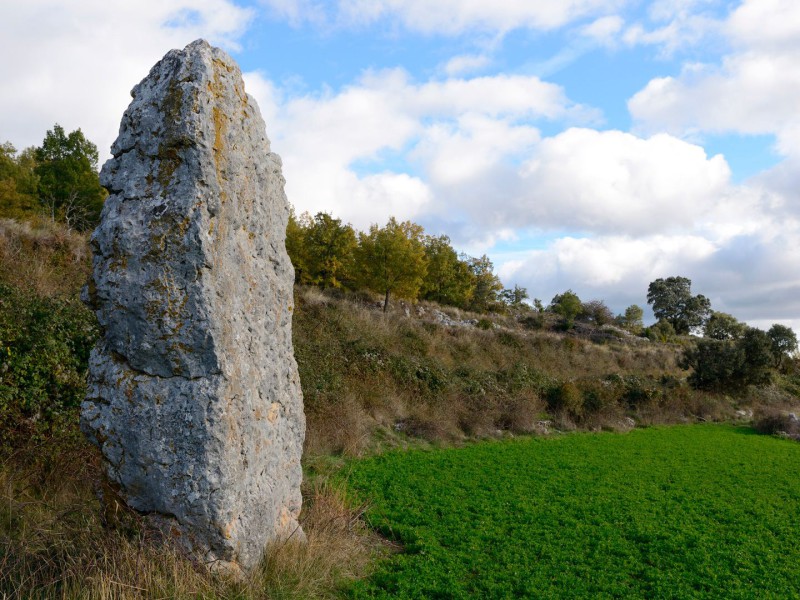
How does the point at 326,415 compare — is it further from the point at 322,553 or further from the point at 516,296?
the point at 516,296

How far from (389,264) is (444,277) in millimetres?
13174

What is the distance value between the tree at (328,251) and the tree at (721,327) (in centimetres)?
4082

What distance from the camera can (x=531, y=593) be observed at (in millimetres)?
5672

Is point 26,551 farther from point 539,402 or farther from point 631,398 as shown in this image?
point 631,398

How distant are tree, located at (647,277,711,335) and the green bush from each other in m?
66.0

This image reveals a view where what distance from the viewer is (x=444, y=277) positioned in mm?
44812

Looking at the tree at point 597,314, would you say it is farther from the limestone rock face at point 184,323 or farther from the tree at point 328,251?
the limestone rock face at point 184,323

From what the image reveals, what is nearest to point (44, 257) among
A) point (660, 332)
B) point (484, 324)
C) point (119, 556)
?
point (119, 556)

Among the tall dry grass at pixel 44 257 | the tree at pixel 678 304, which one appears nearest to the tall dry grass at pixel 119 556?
the tall dry grass at pixel 44 257

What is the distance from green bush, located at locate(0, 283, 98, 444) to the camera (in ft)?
24.7

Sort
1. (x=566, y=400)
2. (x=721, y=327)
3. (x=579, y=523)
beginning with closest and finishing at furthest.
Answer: (x=579, y=523), (x=566, y=400), (x=721, y=327)

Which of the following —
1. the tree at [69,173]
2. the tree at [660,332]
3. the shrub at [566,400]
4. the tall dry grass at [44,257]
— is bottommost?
the shrub at [566,400]

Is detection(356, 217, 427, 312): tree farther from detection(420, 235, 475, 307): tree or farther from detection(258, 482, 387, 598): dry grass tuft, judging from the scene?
detection(258, 482, 387, 598): dry grass tuft

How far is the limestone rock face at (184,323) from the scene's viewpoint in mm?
4531
